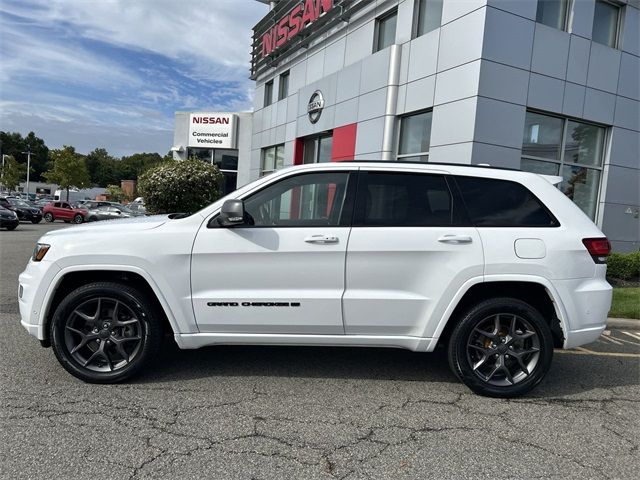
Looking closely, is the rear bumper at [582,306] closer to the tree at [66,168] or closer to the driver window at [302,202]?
the driver window at [302,202]

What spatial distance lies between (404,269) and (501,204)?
100 centimetres

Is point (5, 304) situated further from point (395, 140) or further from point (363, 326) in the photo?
point (395, 140)

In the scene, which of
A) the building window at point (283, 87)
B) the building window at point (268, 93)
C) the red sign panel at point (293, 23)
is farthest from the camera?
the building window at point (268, 93)

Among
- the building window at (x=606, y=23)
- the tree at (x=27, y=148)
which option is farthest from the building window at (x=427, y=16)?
the tree at (x=27, y=148)

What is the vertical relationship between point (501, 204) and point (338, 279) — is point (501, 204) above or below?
above

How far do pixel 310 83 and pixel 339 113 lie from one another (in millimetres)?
3088

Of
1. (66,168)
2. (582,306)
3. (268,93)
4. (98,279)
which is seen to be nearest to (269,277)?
(98,279)

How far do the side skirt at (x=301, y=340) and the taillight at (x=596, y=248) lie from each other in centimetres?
145

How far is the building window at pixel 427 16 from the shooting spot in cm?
1116

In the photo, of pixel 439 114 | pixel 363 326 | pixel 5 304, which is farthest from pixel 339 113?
pixel 363 326

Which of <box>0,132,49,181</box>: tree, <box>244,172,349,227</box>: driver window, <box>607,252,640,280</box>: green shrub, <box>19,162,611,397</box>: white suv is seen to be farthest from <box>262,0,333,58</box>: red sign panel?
<box>0,132,49,181</box>: tree

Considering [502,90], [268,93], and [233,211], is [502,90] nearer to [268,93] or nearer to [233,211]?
[233,211]

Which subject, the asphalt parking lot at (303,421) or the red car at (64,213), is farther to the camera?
the red car at (64,213)

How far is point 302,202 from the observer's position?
385 centimetres
